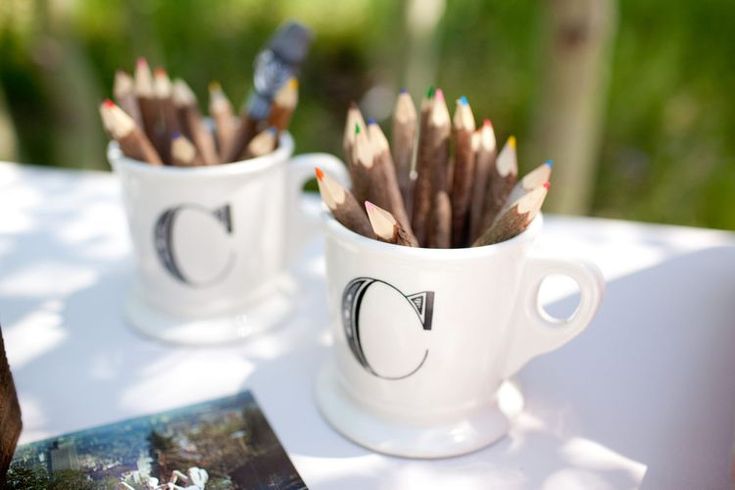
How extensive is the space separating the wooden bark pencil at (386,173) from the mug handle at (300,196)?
0.30 ft

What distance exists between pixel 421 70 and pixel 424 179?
0.91 m

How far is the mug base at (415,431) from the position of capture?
40 centimetres

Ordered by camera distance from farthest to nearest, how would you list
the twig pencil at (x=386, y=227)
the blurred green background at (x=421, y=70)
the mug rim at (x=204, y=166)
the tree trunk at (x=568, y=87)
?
the blurred green background at (x=421, y=70) → the tree trunk at (x=568, y=87) → the mug rim at (x=204, y=166) → the twig pencil at (x=386, y=227)

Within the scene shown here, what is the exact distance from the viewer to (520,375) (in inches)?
18.7

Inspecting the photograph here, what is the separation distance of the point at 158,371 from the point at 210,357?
0.11 ft

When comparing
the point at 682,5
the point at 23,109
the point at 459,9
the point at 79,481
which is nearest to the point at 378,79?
the point at 459,9

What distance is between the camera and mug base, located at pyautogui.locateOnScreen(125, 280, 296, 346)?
0.50m

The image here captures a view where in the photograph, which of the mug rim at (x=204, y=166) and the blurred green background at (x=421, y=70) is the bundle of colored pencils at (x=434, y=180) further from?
the blurred green background at (x=421, y=70)

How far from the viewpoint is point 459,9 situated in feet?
6.53

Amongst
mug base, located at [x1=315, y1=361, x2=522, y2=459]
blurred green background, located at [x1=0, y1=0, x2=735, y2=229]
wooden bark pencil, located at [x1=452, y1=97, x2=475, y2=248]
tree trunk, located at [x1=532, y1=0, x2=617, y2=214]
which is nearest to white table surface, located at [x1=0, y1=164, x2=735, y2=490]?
mug base, located at [x1=315, y1=361, x2=522, y2=459]

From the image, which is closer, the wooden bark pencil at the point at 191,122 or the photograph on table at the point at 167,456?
the photograph on table at the point at 167,456

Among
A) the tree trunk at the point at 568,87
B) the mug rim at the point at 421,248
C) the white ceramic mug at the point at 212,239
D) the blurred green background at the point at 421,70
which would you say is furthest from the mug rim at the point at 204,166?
the blurred green background at the point at 421,70

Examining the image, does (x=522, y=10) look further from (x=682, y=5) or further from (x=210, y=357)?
(x=210, y=357)

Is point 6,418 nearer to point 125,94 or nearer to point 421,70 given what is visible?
point 125,94
